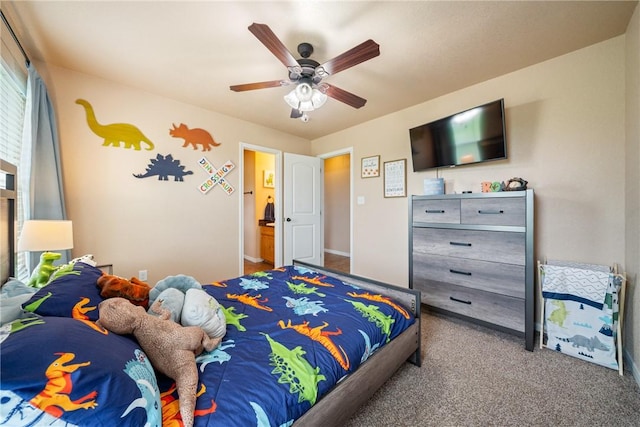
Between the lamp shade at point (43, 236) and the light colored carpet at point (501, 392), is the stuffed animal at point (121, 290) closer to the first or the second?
the lamp shade at point (43, 236)

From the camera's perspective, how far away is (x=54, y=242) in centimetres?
156

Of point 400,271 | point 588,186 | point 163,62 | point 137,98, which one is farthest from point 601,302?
point 137,98

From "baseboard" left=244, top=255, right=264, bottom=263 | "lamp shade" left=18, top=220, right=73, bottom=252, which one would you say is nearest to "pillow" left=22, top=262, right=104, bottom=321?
"lamp shade" left=18, top=220, right=73, bottom=252

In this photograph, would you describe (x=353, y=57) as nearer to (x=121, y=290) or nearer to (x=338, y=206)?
(x=121, y=290)

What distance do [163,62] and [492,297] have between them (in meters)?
3.68

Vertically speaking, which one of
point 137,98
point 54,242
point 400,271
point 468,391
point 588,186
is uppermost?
point 137,98

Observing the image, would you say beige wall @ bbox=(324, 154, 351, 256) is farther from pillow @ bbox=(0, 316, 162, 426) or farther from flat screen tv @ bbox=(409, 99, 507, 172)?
pillow @ bbox=(0, 316, 162, 426)

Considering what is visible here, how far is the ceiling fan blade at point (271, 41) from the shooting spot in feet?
4.37

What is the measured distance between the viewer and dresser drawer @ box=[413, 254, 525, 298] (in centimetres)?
200

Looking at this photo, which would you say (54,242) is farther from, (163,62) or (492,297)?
(492,297)

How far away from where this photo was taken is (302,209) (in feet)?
13.6

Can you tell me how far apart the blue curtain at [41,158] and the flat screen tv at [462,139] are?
11.5 ft

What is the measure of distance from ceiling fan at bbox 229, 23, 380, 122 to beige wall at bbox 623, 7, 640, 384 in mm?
1830

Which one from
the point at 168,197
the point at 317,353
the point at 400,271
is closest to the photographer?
the point at 317,353
